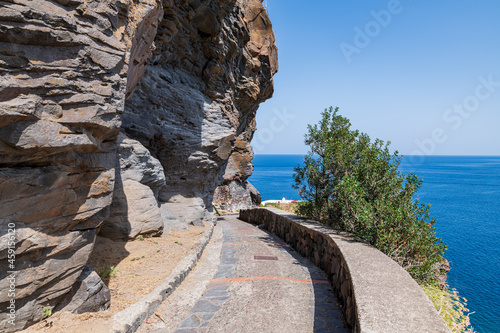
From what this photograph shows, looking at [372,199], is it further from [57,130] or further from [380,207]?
[57,130]

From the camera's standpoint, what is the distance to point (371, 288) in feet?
12.5

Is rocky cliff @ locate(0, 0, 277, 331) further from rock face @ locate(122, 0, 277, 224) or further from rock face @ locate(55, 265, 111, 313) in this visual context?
rock face @ locate(122, 0, 277, 224)

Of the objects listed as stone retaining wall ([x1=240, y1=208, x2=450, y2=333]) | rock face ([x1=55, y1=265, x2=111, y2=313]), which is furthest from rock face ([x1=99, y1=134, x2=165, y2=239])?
stone retaining wall ([x1=240, y1=208, x2=450, y2=333])

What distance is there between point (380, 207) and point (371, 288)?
3131mm

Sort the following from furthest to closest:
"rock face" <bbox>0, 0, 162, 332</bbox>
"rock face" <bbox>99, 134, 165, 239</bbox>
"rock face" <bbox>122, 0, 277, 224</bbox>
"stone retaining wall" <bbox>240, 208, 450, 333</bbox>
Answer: "rock face" <bbox>122, 0, 277, 224</bbox> → "rock face" <bbox>99, 134, 165, 239</bbox> → "rock face" <bbox>0, 0, 162, 332</bbox> → "stone retaining wall" <bbox>240, 208, 450, 333</bbox>

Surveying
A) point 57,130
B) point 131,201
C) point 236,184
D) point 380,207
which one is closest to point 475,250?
point 236,184

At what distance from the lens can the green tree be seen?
19.0 ft

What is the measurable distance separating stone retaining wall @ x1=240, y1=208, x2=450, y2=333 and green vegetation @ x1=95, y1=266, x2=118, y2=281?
4680 mm

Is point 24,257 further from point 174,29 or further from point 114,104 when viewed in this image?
point 174,29

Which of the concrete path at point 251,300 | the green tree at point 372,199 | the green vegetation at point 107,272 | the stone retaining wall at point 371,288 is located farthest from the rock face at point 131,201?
the green tree at point 372,199

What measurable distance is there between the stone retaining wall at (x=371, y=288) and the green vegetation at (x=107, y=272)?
15.4 feet

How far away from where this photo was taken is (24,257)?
3.60 metres

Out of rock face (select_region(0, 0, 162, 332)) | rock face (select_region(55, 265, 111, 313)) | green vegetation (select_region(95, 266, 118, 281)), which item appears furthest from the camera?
green vegetation (select_region(95, 266, 118, 281))

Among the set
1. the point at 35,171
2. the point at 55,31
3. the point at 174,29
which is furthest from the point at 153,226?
the point at 174,29
